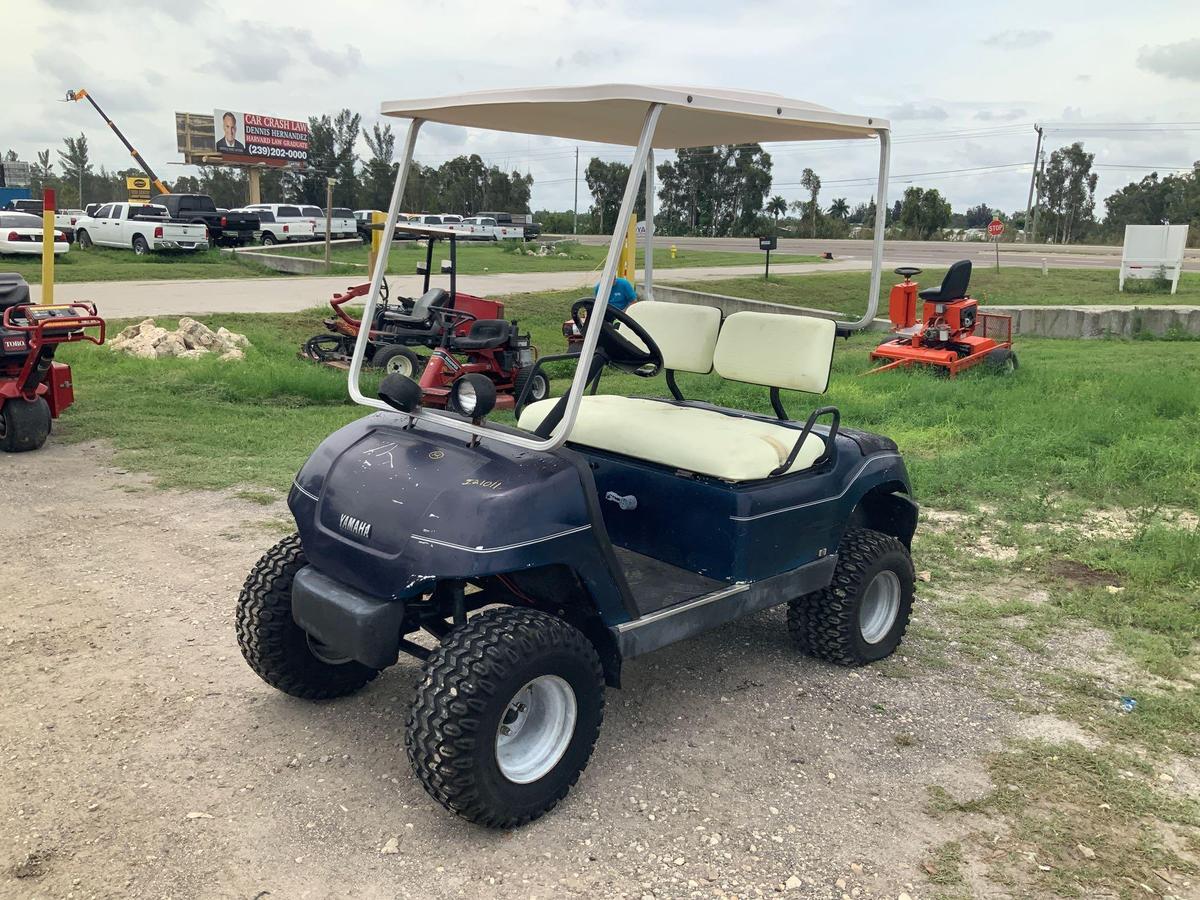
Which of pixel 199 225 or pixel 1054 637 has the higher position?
pixel 199 225

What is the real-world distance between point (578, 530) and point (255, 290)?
16.8 m

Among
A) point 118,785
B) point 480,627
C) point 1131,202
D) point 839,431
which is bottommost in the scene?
point 118,785

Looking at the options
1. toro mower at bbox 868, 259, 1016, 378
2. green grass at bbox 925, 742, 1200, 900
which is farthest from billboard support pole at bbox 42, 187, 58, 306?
toro mower at bbox 868, 259, 1016, 378

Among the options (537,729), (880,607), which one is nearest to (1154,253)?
(880,607)

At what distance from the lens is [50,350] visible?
743 cm

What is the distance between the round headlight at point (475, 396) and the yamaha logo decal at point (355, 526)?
0.50 m

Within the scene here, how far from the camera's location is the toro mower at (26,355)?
283 inches

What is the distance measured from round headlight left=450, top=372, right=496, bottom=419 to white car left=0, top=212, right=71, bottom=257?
901 inches

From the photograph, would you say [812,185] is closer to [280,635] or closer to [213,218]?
[213,218]

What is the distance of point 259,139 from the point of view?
53594 mm

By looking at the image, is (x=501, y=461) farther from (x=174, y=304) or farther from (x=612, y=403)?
(x=174, y=304)

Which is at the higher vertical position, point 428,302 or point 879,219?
point 879,219

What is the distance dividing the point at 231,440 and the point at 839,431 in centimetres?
529

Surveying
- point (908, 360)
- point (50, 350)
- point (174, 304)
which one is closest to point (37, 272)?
point (174, 304)
